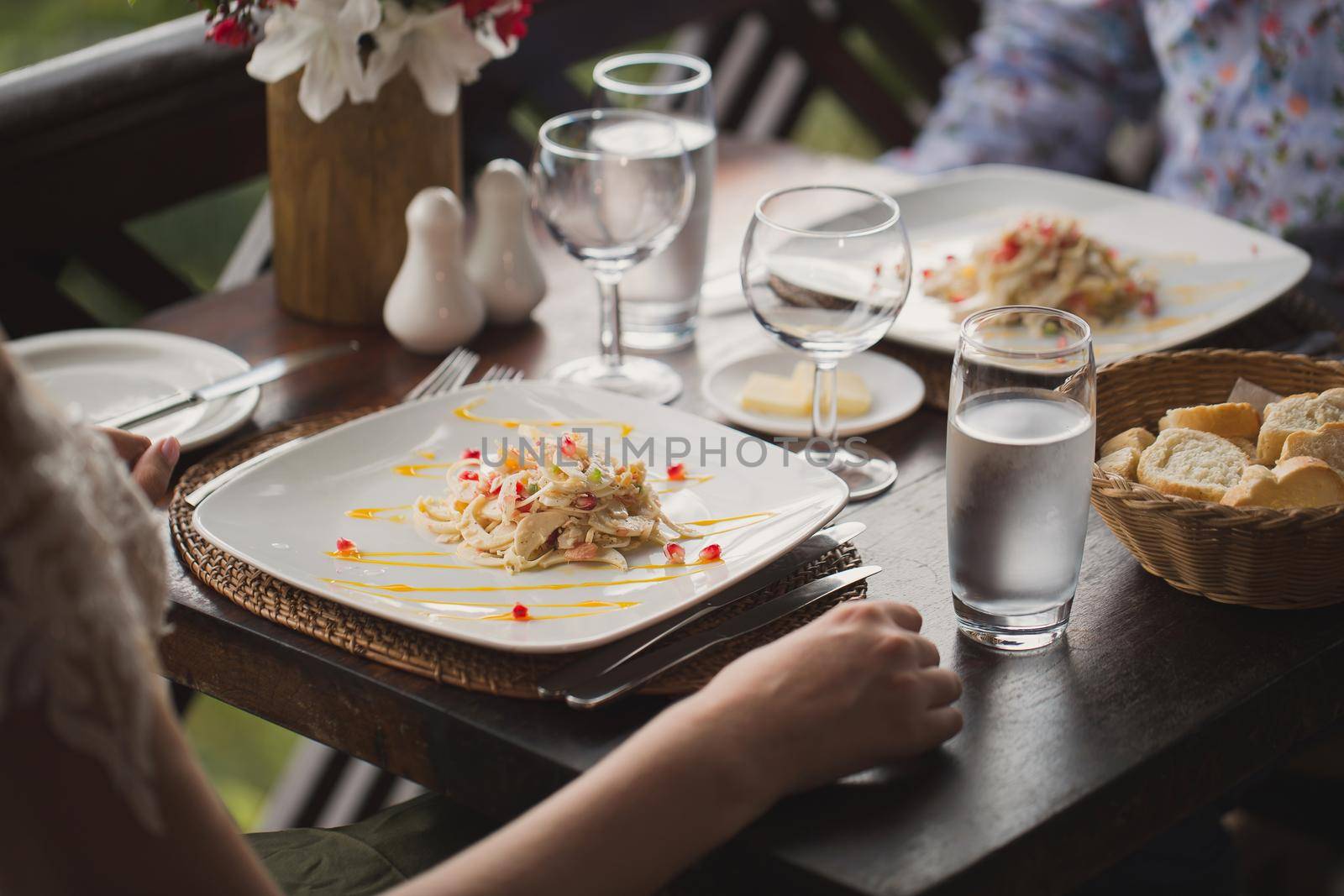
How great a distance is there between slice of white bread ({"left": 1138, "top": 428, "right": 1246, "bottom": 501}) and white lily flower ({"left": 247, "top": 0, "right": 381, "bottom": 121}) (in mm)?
793

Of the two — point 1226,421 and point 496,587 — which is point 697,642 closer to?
point 496,587

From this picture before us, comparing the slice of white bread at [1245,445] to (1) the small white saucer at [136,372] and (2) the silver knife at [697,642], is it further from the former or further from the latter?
(1) the small white saucer at [136,372]

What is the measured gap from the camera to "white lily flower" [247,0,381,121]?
1281 millimetres

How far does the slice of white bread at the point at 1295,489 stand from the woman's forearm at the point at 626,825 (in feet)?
1.33

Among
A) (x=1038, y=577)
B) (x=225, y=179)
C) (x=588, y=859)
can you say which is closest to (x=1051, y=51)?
(x=225, y=179)

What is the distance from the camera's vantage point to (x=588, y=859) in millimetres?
742

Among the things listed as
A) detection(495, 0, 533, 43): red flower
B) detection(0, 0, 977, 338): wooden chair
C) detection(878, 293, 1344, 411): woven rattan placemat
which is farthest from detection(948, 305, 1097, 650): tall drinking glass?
detection(0, 0, 977, 338): wooden chair

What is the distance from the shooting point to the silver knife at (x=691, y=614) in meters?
0.88

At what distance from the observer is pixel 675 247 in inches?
56.7

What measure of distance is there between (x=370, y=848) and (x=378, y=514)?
0.25 m

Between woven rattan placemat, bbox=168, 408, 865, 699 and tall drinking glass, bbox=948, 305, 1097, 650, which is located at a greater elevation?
tall drinking glass, bbox=948, 305, 1097, 650

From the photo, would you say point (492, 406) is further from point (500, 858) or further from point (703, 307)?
point (500, 858)

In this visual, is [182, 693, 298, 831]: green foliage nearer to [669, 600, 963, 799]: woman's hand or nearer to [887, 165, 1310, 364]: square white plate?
[887, 165, 1310, 364]: square white plate

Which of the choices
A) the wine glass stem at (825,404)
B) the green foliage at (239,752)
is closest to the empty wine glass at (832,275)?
the wine glass stem at (825,404)
